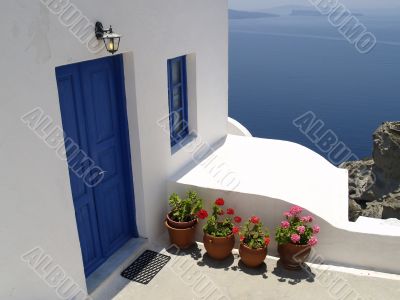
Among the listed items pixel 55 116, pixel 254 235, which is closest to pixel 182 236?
pixel 254 235

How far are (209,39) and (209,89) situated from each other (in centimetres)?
94

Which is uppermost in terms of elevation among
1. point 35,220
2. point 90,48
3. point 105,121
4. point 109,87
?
point 90,48

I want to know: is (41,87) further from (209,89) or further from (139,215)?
(209,89)

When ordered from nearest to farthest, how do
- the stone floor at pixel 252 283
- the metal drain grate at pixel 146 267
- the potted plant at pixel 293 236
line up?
the stone floor at pixel 252 283, the metal drain grate at pixel 146 267, the potted plant at pixel 293 236

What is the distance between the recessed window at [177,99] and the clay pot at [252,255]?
224 centimetres

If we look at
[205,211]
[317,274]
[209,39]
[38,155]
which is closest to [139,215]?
[205,211]

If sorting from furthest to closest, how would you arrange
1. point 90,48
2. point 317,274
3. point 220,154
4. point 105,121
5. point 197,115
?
1. point 220,154
2. point 197,115
3. point 317,274
4. point 105,121
5. point 90,48

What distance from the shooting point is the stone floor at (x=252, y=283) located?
16.3 feet

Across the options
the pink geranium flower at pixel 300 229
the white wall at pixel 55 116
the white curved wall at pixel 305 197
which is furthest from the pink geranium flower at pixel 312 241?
the white wall at pixel 55 116

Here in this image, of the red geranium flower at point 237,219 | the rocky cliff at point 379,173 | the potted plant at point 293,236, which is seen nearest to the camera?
the potted plant at point 293,236

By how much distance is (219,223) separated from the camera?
18.8ft

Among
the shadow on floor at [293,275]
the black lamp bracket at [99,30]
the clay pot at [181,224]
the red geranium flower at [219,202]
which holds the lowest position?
the shadow on floor at [293,275]

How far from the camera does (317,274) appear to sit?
538 cm

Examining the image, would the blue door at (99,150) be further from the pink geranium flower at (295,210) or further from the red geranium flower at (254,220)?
the pink geranium flower at (295,210)
